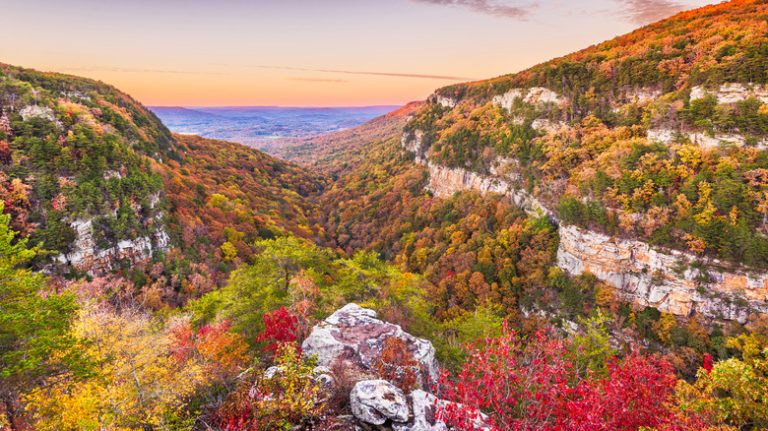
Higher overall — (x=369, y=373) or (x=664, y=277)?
(x=369, y=373)

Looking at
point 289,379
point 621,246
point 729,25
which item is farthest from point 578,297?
point 289,379

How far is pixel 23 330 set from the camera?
9.02 meters

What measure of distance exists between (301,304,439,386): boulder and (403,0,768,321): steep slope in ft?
111

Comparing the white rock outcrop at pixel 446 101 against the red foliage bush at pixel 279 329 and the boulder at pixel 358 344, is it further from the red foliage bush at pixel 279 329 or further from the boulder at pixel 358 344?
the red foliage bush at pixel 279 329

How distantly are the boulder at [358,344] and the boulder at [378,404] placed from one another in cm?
332

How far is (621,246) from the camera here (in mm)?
39281

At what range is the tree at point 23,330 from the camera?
8.77 m

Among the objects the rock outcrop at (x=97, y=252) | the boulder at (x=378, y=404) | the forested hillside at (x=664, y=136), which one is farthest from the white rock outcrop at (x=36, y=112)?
the forested hillside at (x=664, y=136)

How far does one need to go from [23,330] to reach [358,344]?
38.2 ft

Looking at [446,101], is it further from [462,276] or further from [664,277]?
[664,277]

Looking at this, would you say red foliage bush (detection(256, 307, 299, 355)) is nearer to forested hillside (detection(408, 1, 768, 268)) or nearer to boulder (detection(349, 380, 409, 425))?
boulder (detection(349, 380, 409, 425))

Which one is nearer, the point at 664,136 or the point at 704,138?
the point at 704,138

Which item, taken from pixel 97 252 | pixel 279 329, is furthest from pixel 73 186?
pixel 279 329

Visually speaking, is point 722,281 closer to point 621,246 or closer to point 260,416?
point 621,246
